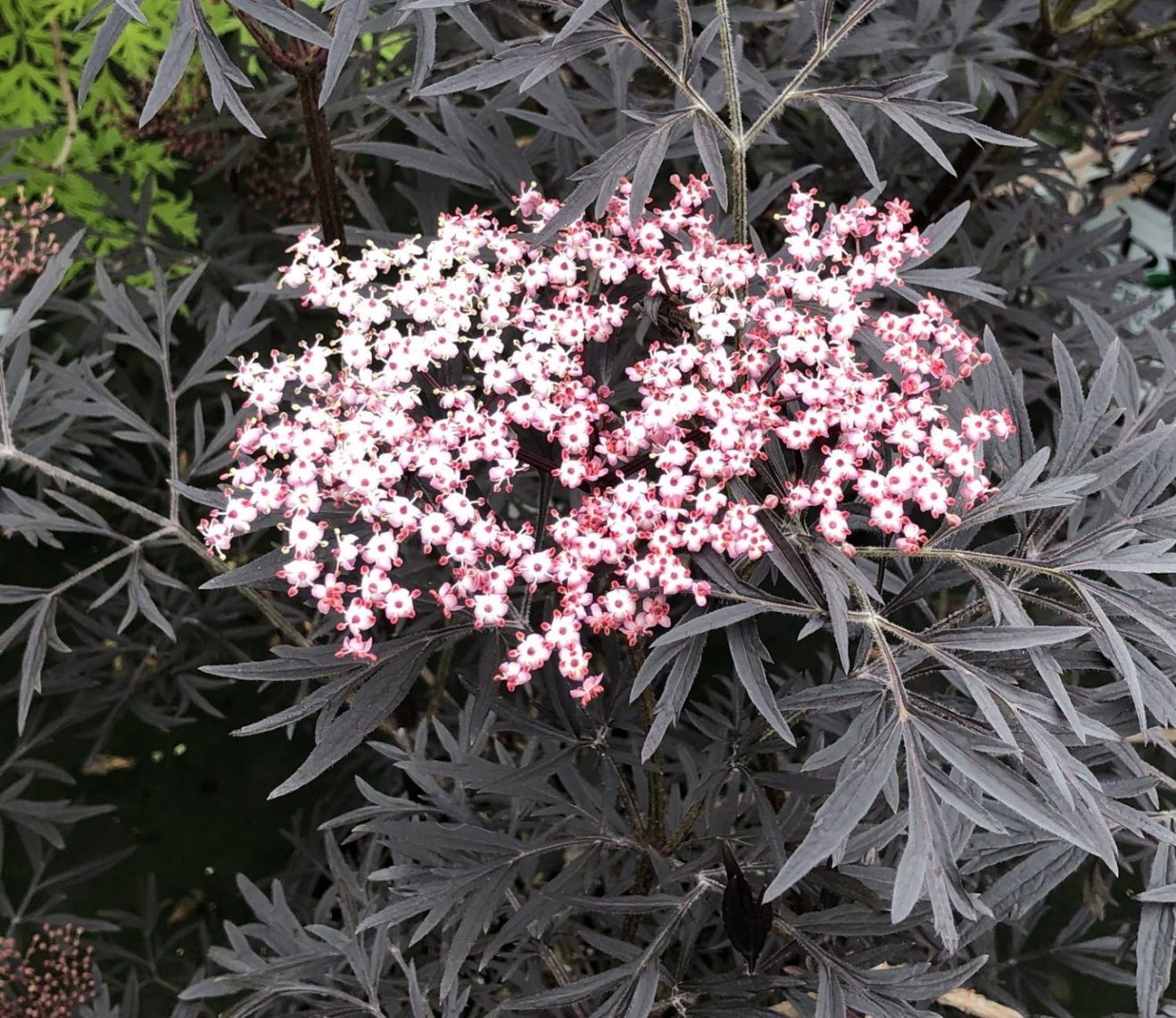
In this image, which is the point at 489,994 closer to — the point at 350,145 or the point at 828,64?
the point at 350,145

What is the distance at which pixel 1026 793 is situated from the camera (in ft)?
1.62

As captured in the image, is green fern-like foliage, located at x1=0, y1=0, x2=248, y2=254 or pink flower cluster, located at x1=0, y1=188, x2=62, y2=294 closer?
pink flower cluster, located at x1=0, y1=188, x2=62, y2=294

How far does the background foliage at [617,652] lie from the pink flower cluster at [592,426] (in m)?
0.04

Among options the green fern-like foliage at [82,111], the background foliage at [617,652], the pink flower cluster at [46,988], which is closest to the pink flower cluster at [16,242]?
the background foliage at [617,652]

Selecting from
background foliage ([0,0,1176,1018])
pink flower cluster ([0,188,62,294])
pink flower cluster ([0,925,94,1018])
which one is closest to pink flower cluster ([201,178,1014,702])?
background foliage ([0,0,1176,1018])

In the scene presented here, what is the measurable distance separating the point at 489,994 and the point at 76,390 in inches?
23.5

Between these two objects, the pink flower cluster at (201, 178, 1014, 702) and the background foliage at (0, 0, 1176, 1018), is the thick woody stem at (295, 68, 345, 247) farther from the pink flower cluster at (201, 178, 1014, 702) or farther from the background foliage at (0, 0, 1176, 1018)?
the pink flower cluster at (201, 178, 1014, 702)

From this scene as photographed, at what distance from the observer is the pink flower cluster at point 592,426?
541 millimetres

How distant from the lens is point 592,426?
1.97ft

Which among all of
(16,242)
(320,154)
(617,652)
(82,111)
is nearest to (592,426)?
(617,652)

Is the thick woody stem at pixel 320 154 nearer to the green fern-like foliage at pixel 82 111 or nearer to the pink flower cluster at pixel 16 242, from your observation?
the pink flower cluster at pixel 16 242

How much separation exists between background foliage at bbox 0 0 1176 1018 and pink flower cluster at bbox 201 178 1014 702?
0.04 metres

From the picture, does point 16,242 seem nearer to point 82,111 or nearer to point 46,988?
point 82,111

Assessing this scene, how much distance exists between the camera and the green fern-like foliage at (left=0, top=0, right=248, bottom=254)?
4.29 ft
